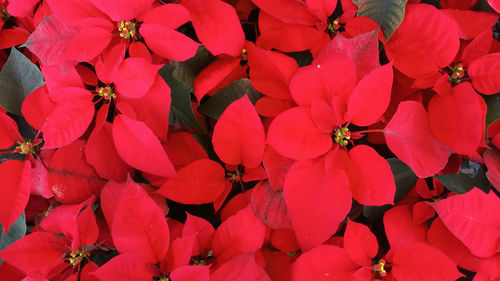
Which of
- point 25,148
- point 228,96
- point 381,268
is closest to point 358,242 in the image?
point 381,268

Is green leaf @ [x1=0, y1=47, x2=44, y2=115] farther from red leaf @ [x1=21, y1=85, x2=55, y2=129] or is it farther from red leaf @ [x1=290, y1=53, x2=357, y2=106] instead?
red leaf @ [x1=290, y1=53, x2=357, y2=106]

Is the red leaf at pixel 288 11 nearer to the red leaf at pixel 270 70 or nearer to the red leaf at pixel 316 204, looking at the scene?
the red leaf at pixel 270 70

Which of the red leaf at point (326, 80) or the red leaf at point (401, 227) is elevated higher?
the red leaf at point (326, 80)

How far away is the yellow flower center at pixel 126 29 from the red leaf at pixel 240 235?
0.87 ft

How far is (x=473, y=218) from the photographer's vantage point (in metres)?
0.44

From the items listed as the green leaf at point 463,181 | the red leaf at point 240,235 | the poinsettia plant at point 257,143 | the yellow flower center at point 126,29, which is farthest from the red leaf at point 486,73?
the yellow flower center at point 126,29

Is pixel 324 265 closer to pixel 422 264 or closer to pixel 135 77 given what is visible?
pixel 422 264

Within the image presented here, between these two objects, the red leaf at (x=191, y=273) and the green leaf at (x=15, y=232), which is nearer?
the red leaf at (x=191, y=273)

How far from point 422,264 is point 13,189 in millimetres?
501

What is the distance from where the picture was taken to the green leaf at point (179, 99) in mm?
513

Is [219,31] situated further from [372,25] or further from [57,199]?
[57,199]

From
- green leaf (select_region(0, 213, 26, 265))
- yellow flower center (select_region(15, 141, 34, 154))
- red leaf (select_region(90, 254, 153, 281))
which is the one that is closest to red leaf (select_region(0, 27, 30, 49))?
yellow flower center (select_region(15, 141, 34, 154))

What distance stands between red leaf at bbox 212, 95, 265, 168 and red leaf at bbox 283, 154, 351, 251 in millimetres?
60

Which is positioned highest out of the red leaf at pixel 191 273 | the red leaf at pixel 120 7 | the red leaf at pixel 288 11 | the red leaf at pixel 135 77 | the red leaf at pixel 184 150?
the red leaf at pixel 120 7
